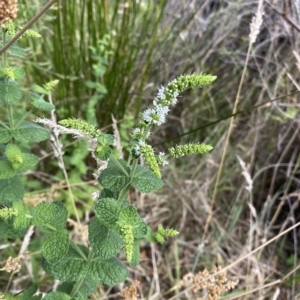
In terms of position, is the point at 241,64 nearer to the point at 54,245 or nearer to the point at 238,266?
the point at 238,266

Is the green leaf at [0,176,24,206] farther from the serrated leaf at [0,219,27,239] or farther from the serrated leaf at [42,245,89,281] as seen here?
the serrated leaf at [42,245,89,281]

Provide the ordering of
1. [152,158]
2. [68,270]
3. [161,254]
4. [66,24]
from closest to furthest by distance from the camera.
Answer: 1. [152,158]
2. [68,270]
3. [66,24]
4. [161,254]

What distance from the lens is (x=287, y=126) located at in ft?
5.45

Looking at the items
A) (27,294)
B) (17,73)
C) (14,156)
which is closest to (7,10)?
(17,73)

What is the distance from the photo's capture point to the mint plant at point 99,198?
63 cm

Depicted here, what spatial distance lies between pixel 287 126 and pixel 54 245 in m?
1.18

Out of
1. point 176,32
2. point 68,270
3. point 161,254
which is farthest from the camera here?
point 176,32

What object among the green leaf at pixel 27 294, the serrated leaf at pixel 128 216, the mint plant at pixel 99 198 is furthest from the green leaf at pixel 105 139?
the green leaf at pixel 27 294

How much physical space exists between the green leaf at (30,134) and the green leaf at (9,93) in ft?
0.26

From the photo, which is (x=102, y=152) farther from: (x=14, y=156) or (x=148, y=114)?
(x=14, y=156)

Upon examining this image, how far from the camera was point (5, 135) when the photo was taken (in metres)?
0.85

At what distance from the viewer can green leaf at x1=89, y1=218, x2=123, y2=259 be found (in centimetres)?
68

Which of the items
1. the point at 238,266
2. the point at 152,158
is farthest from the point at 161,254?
the point at 152,158

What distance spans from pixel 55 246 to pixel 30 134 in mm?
251
